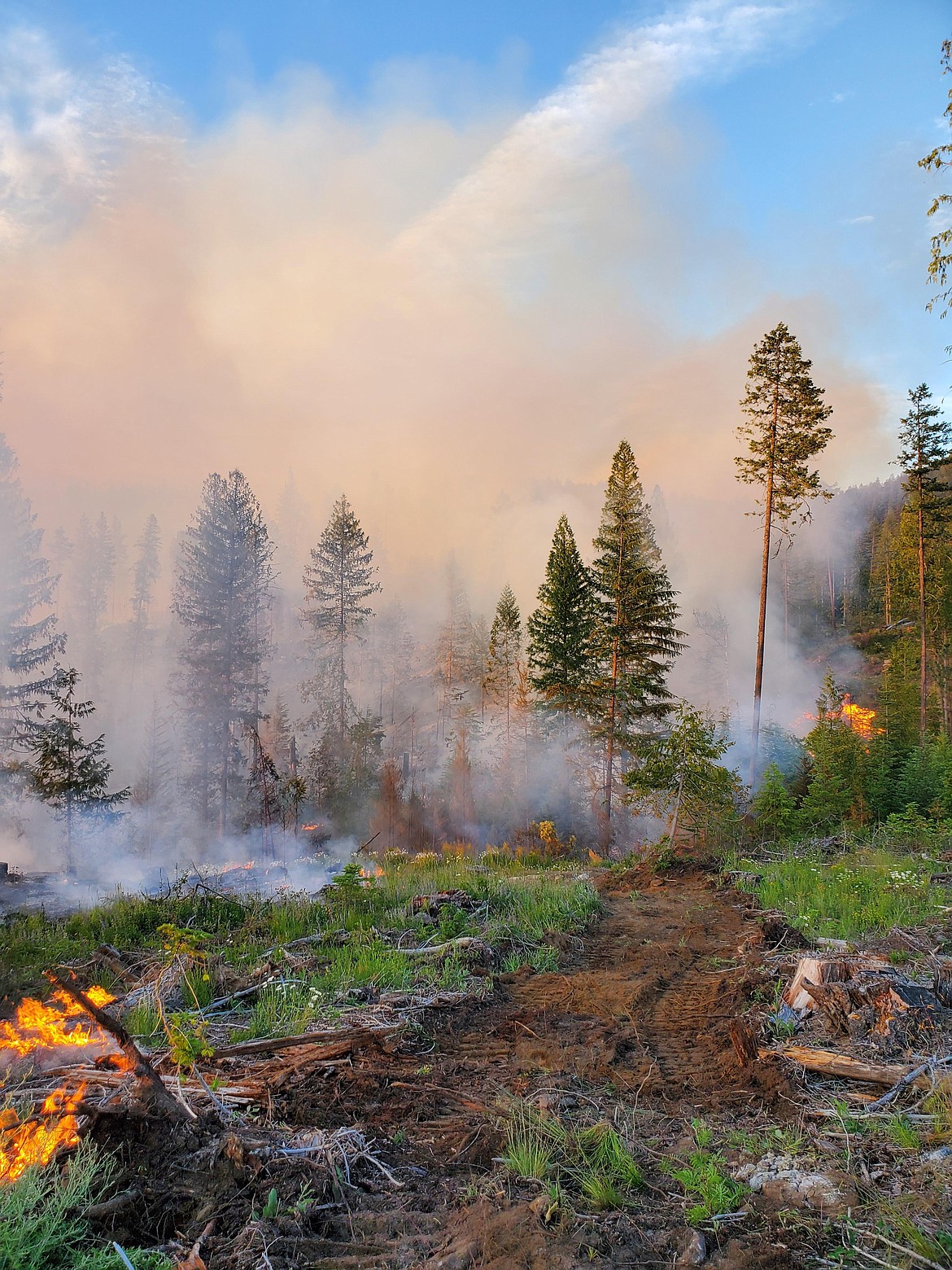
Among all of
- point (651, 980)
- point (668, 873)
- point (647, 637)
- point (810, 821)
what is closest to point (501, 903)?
point (651, 980)

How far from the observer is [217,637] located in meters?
35.1

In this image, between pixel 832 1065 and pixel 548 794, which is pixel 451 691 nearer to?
pixel 548 794

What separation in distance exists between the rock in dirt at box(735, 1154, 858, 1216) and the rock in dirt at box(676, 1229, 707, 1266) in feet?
1.87

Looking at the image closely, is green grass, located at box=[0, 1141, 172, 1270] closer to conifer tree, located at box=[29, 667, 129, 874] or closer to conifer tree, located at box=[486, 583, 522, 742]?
conifer tree, located at box=[29, 667, 129, 874]

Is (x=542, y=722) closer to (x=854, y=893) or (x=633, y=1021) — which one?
(x=854, y=893)

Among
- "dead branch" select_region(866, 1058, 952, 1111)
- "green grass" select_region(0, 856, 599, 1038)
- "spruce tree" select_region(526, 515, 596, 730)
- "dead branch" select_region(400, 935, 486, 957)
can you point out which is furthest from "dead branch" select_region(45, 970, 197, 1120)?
"spruce tree" select_region(526, 515, 596, 730)

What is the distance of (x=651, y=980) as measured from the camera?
7461mm

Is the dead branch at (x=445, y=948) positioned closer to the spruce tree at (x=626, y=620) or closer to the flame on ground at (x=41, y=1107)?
the flame on ground at (x=41, y=1107)

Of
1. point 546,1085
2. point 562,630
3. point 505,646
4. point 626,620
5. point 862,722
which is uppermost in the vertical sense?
point 626,620

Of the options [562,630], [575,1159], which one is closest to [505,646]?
[562,630]

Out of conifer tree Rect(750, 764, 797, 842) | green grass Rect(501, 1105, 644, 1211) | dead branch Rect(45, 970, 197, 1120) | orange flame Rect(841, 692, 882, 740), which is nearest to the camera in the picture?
green grass Rect(501, 1105, 644, 1211)

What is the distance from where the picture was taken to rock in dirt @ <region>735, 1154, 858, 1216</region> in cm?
332

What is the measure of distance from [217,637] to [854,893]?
104 ft

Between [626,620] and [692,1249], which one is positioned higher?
[626,620]
